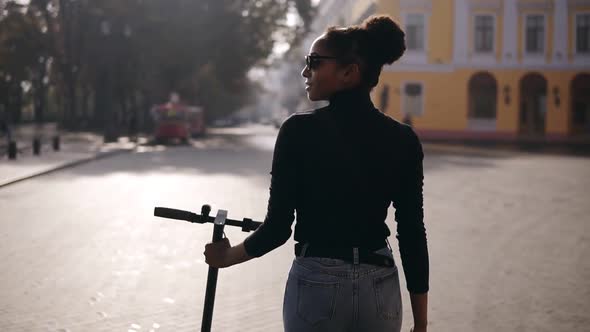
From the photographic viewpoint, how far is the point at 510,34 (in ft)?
147

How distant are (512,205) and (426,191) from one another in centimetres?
255

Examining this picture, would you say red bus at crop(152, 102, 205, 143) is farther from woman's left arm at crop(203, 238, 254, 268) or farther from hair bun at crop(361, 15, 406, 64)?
hair bun at crop(361, 15, 406, 64)

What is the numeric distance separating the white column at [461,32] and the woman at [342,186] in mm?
44001

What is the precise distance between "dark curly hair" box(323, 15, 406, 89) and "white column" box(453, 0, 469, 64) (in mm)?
43969

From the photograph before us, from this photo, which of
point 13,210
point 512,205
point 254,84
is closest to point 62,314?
point 13,210

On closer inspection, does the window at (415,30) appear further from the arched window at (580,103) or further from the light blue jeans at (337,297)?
the light blue jeans at (337,297)

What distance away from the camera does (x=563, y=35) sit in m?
44.8

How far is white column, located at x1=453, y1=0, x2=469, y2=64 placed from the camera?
45.0 m

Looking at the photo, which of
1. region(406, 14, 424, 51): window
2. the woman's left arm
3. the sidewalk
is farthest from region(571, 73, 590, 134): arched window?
the woman's left arm

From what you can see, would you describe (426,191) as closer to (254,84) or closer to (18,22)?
(18,22)

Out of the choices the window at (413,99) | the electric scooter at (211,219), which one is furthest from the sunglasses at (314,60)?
the window at (413,99)

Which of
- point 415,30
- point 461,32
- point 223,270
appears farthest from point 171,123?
point 223,270

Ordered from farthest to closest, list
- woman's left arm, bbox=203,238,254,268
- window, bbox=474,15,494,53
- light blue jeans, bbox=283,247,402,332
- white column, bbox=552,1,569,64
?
1. window, bbox=474,15,494,53
2. white column, bbox=552,1,569,64
3. woman's left arm, bbox=203,238,254,268
4. light blue jeans, bbox=283,247,402,332

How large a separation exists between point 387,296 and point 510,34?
147ft
